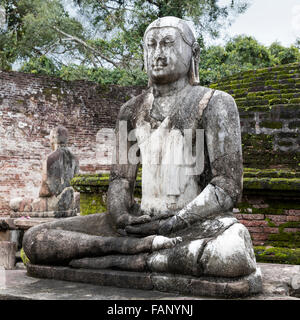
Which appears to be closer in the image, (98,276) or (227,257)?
(227,257)

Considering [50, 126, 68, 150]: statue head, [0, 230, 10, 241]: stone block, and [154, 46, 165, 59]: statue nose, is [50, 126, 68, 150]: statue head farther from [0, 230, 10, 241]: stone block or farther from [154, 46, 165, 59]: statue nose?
[154, 46, 165, 59]: statue nose

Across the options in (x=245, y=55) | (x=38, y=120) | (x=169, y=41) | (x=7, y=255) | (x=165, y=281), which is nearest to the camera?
(x=165, y=281)

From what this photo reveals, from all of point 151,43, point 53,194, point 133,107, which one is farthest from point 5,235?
point 151,43

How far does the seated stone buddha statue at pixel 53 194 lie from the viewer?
6.37 m

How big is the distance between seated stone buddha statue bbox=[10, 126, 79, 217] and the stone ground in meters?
3.60

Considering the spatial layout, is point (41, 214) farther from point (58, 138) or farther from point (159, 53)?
point (159, 53)

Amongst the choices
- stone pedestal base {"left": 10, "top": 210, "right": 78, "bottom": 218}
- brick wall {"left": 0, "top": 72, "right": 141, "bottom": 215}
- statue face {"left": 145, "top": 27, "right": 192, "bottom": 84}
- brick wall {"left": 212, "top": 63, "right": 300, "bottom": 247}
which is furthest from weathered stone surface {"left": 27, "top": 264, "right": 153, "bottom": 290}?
brick wall {"left": 0, "top": 72, "right": 141, "bottom": 215}

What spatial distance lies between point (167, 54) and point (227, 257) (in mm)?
1336

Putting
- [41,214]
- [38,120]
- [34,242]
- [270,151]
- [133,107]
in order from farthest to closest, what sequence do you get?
[38,120] → [41,214] → [270,151] → [133,107] → [34,242]

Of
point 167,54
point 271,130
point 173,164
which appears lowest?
point 173,164

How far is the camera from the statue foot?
7.86 feet

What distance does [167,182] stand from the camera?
2770 millimetres
